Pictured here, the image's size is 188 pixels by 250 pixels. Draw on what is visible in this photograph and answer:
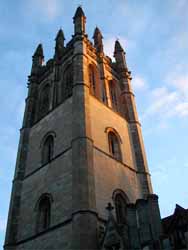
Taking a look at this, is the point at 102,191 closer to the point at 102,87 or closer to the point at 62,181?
the point at 62,181

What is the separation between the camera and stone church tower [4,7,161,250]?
1276 centimetres

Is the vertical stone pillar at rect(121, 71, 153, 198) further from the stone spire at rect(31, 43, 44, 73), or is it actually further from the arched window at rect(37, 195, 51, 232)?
the stone spire at rect(31, 43, 44, 73)

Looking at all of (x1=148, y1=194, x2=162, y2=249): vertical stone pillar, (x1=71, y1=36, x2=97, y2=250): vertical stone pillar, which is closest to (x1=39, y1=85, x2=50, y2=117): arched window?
(x1=71, y1=36, x2=97, y2=250): vertical stone pillar

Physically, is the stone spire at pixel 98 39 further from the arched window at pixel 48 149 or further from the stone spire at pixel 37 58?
the arched window at pixel 48 149

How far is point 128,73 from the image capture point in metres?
25.8

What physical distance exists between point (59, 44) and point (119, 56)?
524cm

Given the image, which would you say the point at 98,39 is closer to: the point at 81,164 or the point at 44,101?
the point at 44,101

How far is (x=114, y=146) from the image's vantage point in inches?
747

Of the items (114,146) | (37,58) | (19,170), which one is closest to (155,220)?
(114,146)

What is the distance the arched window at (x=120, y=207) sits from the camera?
51.1 ft

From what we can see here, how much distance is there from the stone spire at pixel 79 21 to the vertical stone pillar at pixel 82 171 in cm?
483

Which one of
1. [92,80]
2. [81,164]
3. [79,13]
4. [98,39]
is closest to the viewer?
[81,164]

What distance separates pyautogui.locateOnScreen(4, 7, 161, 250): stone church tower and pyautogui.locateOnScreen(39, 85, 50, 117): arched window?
0.31ft

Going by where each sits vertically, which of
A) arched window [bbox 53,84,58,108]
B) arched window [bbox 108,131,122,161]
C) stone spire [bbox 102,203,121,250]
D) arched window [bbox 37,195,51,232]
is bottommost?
stone spire [bbox 102,203,121,250]
